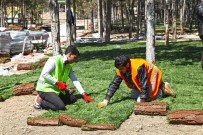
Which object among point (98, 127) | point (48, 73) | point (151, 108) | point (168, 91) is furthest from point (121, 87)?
point (98, 127)

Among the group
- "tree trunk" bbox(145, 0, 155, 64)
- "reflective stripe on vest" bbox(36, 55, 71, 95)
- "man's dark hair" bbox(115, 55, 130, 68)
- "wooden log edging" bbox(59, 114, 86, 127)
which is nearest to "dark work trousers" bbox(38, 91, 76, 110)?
"reflective stripe on vest" bbox(36, 55, 71, 95)

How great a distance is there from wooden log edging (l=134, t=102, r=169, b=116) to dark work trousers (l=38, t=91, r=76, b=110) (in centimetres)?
151

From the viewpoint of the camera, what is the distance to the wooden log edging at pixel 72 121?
7070mm

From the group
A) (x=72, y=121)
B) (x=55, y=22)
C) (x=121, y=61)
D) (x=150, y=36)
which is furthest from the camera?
(x=55, y=22)

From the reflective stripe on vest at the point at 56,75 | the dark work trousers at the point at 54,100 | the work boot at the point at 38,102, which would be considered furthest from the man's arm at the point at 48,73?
the work boot at the point at 38,102

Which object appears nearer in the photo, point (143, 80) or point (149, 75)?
point (143, 80)

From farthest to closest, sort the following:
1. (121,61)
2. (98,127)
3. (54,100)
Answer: (54,100) < (121,61) < (98,127)

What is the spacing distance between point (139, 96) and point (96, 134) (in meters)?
1.66

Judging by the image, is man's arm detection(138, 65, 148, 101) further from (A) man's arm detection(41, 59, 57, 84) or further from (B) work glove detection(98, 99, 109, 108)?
(A) man's arm detection(41, 59, 57, 84)

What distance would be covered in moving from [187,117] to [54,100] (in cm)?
266

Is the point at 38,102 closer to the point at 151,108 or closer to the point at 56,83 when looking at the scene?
the point at 56,83

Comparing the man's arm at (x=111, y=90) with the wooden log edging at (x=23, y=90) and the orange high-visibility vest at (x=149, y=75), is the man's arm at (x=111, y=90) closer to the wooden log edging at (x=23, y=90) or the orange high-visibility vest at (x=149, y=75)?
the orange high-visibility vest at (x=149, y=75)

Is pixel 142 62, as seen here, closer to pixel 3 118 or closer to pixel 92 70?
pixel 3 118

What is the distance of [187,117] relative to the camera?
270 inches
